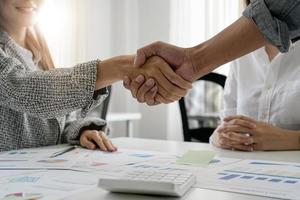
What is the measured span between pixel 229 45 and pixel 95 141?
499 mm

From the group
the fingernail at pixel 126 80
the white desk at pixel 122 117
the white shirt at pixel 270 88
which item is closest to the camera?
the fingernail at pixel 126 80

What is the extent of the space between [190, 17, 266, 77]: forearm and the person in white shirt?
0.73 feet

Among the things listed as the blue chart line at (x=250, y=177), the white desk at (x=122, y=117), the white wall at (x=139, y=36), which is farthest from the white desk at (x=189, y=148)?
the white wall at (x=139, y=36)

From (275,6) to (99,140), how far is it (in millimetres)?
633

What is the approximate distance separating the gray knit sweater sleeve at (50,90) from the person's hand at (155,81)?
9.9 inches

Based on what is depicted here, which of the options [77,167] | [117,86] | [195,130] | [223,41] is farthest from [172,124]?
[77,167]

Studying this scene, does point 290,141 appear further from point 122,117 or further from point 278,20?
point 122,117

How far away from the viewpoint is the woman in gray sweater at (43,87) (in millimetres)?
1064

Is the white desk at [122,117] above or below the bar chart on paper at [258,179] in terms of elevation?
above

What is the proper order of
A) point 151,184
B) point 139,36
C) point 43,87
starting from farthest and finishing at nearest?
point 139,36, point 43,87, point 151,184

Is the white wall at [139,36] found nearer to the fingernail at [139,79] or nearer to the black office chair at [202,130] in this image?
the black office chair at [202,130]

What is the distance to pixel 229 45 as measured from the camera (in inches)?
42.5

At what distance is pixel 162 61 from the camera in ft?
4.39

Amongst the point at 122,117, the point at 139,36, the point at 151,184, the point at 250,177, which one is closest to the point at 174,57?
the point at 250,177
